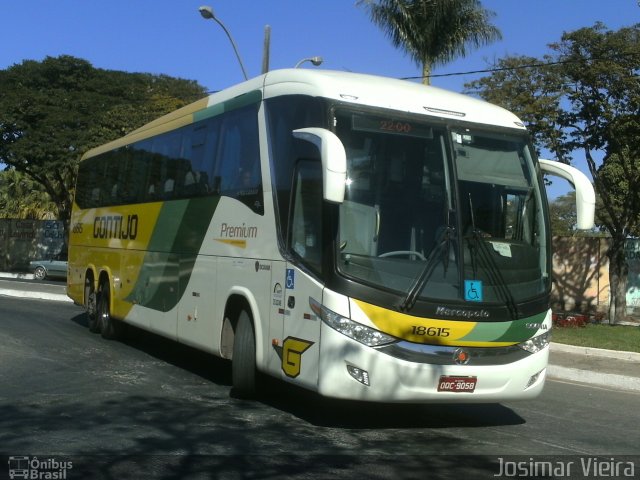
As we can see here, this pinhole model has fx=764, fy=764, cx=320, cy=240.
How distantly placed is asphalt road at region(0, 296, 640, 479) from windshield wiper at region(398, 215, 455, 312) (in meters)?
1.27

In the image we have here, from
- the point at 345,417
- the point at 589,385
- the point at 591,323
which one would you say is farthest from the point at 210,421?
the point at 591,323

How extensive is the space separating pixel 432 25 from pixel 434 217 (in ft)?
48.0

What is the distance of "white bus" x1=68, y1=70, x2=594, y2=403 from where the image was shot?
6.87 metres

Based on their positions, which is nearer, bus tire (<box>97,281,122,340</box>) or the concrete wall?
bus tire (<box>97,281,122,340</box>)

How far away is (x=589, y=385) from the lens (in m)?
11.1

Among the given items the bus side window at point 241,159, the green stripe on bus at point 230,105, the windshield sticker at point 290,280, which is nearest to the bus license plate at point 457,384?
the windshield sticker at point 290,280

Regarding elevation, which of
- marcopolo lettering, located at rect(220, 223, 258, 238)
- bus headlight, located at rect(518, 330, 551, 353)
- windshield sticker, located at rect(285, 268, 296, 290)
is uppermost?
marcopolo lettering, located at rect(220, 223, 258, 238)

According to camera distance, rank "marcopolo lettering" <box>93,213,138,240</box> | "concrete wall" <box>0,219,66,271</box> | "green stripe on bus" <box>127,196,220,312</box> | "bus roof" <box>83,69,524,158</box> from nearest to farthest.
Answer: "bus roof" <box>83,69,524,158</box>
"green stripe on bus" <box>127,196,220,312</box>
"marcopolo lettering" <box>93,213,138,240</box>
"concrete wall" <box>0,219,66,271</box>

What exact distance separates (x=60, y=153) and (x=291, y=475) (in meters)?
31.6

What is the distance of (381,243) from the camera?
23.2 feet

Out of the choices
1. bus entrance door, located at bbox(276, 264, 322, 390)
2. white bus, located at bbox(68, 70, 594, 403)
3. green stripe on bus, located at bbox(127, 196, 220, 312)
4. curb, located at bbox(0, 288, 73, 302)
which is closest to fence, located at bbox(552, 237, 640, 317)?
curb, located at bbox(0, 288, 73, 302)

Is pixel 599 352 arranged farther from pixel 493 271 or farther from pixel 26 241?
pixel 26 241

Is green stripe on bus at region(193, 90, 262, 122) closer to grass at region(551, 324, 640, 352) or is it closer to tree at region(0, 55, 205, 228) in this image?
grass at region(551, 324, 640, 352)

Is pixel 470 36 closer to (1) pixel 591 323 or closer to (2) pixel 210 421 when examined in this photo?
(1) pixel 591 323
